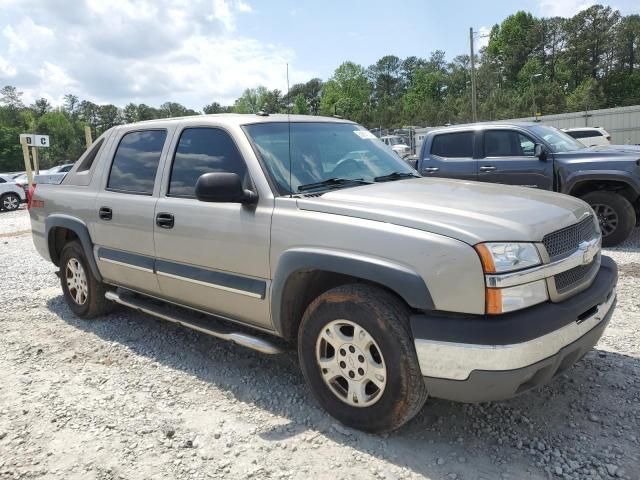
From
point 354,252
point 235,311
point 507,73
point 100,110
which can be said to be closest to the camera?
point 354,252

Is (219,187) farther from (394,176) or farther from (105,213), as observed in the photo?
(105,213)

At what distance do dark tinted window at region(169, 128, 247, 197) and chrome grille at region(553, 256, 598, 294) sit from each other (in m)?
1.94

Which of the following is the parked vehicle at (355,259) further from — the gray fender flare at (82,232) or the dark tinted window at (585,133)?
the dark tinted window at (585,133)

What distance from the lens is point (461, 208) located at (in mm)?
2754

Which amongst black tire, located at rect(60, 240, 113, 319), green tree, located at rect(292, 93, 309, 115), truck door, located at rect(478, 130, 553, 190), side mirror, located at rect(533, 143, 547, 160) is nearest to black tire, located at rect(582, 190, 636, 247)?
truck door, located at rect(478, 130, 553, 190)

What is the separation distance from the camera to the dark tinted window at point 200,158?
3494mm

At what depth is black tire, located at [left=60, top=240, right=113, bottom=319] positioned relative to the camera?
4867mm

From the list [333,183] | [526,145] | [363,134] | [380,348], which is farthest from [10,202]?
[380,348]

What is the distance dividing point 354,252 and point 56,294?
4.84 m

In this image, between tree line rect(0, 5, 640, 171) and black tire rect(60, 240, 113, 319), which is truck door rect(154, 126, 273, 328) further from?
tree line rect(0, 5, 640, 171)

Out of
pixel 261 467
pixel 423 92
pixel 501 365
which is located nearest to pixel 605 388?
pixel 501 365

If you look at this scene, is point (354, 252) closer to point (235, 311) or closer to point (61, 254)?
point (235, 311)

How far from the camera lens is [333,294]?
9.32ft

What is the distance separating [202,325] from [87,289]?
73.3 inches
